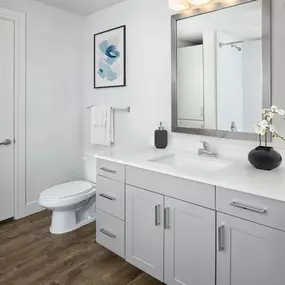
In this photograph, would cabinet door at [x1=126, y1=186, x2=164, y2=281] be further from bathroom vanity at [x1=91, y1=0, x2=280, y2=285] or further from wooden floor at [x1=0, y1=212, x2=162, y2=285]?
wooden floor at [x1=0, y1=212, x2=162, y2=285]

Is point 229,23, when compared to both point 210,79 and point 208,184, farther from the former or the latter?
point 208,184

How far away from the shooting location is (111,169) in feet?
6.77

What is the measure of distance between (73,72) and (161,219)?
212cm

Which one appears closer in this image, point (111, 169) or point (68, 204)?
point (111, 169)

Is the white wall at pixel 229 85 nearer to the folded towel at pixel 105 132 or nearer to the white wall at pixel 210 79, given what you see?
the white wall at pixel 210 79

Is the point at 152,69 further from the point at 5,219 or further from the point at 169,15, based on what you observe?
the point at 5,219

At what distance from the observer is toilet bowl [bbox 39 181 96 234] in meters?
2.41

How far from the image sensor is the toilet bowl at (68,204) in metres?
2.41

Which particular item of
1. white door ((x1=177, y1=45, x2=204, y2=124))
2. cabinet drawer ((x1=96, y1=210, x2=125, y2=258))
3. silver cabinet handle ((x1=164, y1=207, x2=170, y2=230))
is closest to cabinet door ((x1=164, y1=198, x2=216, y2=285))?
silver cabinet handle ((x1=164, y1=207, x2=170, y2=230))

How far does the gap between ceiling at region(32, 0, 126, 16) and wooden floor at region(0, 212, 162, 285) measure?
2.23 metres

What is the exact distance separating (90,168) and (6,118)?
1.05 m

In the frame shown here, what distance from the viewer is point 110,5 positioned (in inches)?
110

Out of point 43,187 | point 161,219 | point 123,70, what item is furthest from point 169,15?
point 43,187

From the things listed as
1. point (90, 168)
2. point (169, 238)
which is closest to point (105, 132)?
point (90, 168)
